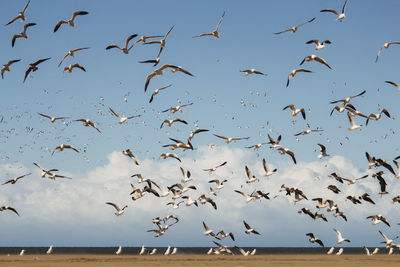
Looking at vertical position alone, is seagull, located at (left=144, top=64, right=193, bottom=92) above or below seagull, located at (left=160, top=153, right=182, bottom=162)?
above

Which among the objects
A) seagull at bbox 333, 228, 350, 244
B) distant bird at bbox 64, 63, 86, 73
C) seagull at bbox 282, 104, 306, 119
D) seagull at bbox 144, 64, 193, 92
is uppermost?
distant bird at bbox 64, 63, 86, 73

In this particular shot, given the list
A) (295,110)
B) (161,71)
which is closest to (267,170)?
(295,110)

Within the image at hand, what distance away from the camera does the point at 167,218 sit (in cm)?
5328

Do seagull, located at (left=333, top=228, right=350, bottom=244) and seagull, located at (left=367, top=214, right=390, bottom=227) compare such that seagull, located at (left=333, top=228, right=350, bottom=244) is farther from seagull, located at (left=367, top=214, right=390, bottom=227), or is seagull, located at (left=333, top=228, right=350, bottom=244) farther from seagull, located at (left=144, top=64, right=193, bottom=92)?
seagull, located at (left=144, top=64, right=193, bottom=92)

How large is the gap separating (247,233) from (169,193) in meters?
7.10

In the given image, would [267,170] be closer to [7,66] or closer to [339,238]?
[339,238]

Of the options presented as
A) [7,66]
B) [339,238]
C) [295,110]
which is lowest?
[339,238]

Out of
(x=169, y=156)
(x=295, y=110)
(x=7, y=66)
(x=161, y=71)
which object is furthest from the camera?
(x=169, y=156)

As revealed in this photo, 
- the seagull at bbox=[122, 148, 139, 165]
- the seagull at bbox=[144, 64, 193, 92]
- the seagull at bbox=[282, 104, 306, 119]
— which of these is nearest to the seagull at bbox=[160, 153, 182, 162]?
the seagull at bbox=[122, 148, 139, 165]

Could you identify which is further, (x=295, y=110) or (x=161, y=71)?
(x=295, y=110)

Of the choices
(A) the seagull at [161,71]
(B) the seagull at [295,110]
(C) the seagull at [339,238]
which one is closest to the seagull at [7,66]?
(A) the seagull at [161,71]
